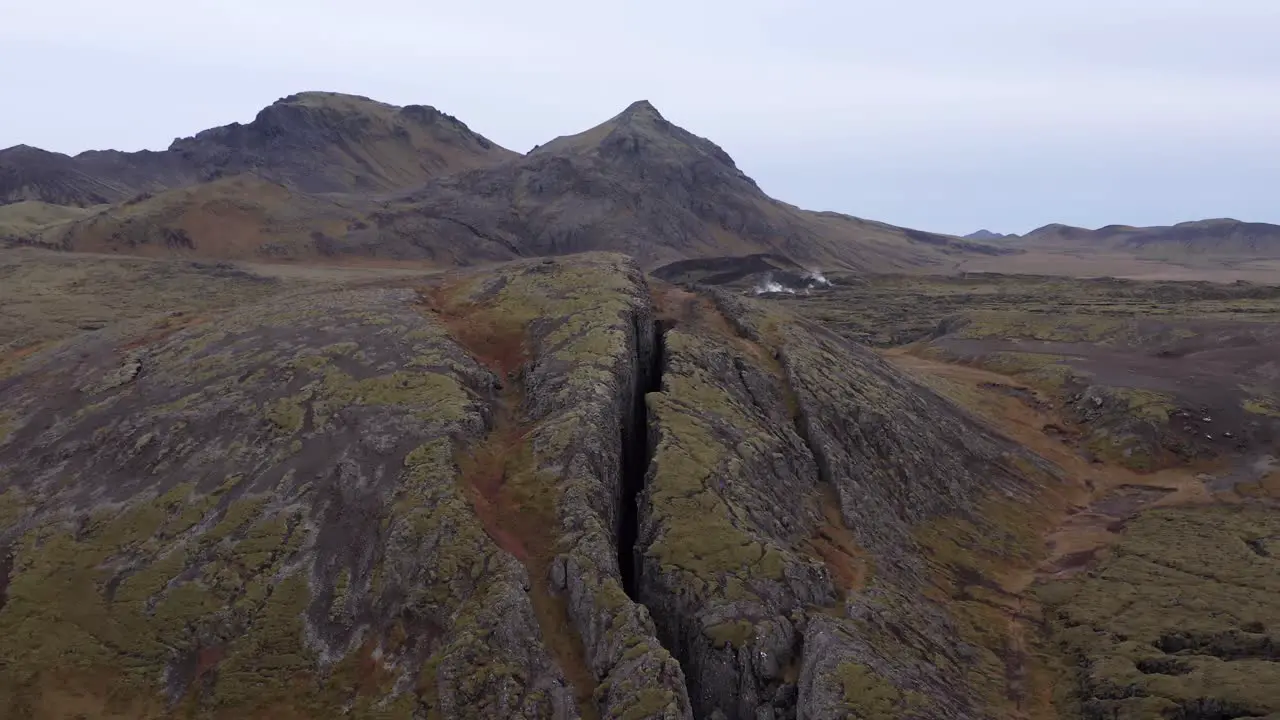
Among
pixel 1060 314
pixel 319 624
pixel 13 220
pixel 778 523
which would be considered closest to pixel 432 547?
pixel 319 624

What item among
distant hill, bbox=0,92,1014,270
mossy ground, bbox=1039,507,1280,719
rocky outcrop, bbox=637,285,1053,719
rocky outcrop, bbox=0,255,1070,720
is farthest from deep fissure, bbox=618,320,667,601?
distant hill, bbox=0,92,1014,270

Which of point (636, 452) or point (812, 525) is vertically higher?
point (636, 452)

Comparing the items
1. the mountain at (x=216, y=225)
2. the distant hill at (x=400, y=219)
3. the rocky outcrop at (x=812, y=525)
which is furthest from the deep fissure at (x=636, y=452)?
the mountain at (x=216, y=225)

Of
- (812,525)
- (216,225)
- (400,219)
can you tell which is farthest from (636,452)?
Answer: (400,219)

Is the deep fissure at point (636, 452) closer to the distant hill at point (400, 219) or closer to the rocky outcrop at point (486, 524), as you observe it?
the rocky outcrop at point (486, 524)

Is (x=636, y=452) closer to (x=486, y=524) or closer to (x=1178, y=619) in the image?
(x=486, y=524)

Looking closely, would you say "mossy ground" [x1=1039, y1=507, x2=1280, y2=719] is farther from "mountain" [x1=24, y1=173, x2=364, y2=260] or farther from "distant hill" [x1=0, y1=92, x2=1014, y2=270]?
"mountain" [x1=24, y1=173, x2=364, y2=260]

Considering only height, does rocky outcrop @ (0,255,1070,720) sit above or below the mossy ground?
above

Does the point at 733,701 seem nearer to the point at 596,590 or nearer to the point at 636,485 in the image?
the point at 596,590
